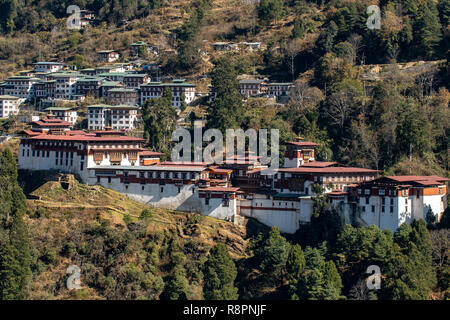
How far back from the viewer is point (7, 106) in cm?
12912

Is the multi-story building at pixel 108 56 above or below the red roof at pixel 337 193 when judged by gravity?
above

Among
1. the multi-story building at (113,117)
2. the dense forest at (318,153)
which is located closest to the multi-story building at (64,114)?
the multi-story building at (113,117)

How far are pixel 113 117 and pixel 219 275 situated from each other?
162 feet

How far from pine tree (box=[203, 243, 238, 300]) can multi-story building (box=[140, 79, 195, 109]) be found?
4919 cm

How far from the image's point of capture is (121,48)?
509ft

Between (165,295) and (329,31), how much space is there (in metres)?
61.9

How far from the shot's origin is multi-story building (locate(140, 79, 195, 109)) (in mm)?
120812

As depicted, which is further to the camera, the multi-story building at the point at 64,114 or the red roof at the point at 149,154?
the multi-story building at the point at 64,114

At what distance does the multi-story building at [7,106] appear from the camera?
128 meters

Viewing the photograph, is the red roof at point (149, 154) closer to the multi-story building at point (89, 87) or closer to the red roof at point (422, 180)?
the red roof at point (422, 180)

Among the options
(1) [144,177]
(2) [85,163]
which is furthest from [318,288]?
(2) [85,163]

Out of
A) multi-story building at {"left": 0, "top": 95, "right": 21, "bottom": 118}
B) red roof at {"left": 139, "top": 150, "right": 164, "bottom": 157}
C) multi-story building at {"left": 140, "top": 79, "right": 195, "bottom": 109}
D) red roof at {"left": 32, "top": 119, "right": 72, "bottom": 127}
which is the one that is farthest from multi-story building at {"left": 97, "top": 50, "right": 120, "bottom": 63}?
red roof at {"left": 139, "top": 150, "right": 164, "bottom": 157}

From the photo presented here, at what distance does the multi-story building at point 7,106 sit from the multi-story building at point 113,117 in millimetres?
18239
